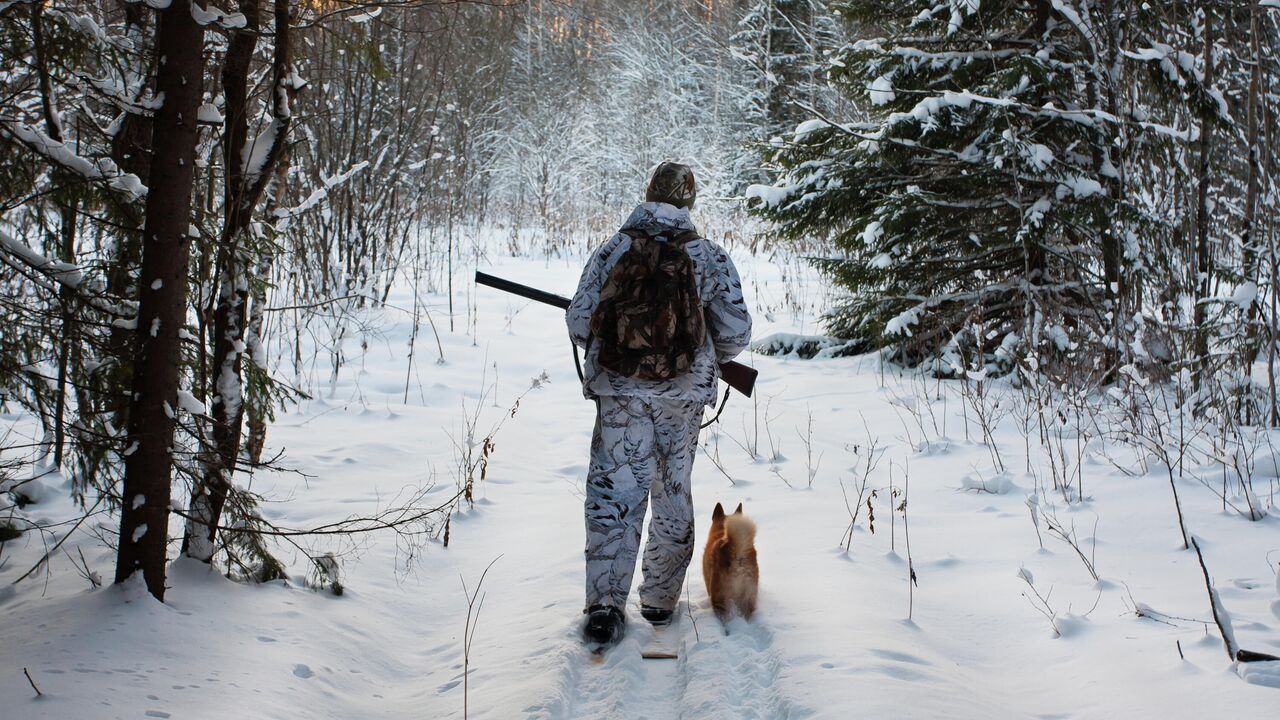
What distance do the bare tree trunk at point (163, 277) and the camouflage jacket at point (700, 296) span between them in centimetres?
134

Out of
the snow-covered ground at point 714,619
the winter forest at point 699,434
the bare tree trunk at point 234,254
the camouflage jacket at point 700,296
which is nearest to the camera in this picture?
the snow-covered ground at point 714,619

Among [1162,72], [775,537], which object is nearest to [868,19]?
[1162,72]

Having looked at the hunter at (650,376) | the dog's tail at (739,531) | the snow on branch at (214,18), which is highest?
the snow on branch at (214,18)

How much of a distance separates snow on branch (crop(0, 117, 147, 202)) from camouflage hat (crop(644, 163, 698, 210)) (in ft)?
5.78

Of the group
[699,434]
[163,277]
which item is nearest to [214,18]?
[163,277]

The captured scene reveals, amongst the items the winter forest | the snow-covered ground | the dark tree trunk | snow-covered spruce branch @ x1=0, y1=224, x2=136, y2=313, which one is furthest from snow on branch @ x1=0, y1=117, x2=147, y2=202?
the dark tree trunk

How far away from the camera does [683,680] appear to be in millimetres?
2934

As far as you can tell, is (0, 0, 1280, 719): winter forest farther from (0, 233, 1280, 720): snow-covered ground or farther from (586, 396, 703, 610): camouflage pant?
(586, 396, 703, 610): camouflage pant

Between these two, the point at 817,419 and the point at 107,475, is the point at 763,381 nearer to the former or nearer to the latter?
the point at 817,419

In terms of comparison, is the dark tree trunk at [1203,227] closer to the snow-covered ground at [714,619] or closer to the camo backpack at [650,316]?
the snow-covered ground at [714,619]

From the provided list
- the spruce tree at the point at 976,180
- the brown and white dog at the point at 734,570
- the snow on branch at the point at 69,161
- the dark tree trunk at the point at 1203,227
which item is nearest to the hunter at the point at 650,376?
the brown and white dog at the point at 734,570

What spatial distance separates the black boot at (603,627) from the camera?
10.5ft

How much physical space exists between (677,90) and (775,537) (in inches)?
1110

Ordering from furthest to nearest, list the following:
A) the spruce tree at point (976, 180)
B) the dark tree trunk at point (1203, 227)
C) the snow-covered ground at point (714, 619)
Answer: the spruce tree at point (976, 180), the dark tree trunk at point (1203, 227), the snow-covered ground at point (714, 619)
